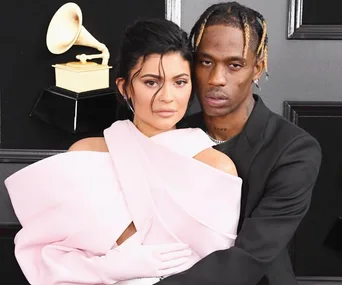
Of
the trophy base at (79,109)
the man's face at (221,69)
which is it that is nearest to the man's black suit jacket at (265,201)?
the man's face at (221,69)

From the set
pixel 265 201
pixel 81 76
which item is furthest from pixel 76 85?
pixel 265 201

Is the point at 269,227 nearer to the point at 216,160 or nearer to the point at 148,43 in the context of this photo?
the point at 216,160

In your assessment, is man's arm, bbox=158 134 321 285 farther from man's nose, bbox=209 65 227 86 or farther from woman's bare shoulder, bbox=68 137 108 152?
woman's bare shoulder, bbox=68 137 108 152

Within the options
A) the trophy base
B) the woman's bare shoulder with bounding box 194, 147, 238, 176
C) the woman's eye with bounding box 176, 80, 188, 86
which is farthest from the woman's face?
the trophy base

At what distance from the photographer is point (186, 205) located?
5.15 feet

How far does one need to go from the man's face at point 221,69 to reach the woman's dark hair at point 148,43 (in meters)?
0.11

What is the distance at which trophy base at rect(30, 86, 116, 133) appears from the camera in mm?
2413

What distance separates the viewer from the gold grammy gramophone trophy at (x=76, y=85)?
2.41 m

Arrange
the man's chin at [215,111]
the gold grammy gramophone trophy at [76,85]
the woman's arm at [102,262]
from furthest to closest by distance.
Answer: the gold grammy gramophone trophy at [76,85]
the man's chin at [215,111]
the woman's arm at [102,262]

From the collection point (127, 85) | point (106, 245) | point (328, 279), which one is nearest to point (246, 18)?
point (127, 85)

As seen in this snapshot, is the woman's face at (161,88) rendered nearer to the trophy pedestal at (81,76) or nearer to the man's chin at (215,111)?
the man's chin at (215,111)

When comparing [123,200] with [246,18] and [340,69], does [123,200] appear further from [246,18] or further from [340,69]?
[340,69]

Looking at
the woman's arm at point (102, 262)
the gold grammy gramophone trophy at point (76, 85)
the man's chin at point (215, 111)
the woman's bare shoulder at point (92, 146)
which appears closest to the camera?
the woman's arm at point (102, 262)

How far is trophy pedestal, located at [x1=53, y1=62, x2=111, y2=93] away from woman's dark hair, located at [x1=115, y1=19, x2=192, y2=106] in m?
0.79
